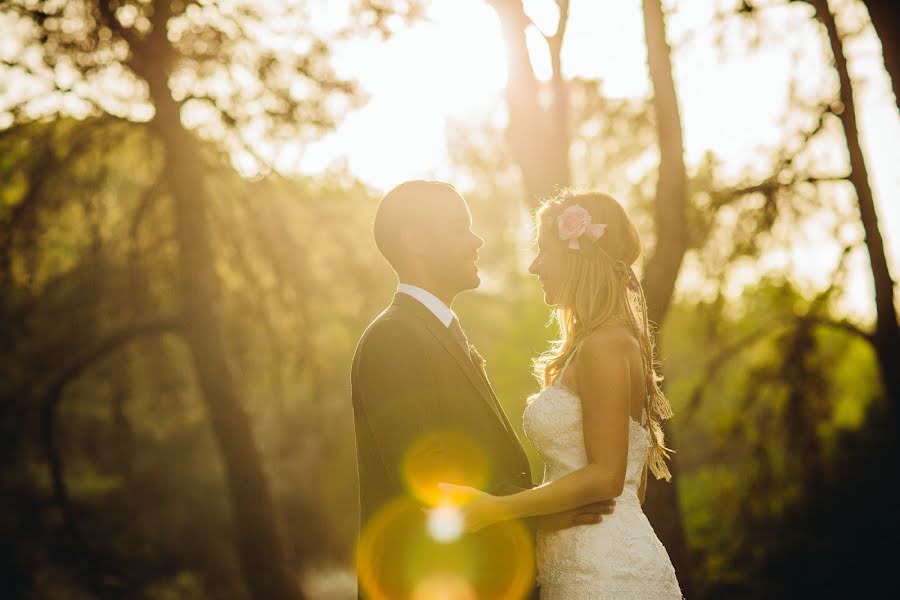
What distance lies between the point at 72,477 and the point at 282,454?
8272 mm

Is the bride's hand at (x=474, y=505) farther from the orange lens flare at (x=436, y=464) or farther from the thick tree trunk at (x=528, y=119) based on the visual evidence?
the thick tree trunk at (x=528, y=119)

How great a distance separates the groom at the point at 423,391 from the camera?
3.26 m

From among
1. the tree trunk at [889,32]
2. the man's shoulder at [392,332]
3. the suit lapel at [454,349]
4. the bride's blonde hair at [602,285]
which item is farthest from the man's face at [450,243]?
the tree trunk at [889,32]

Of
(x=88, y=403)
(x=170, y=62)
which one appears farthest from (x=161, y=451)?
(x=170, y=62)

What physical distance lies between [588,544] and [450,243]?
4.55 feet

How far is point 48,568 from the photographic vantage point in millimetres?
16062

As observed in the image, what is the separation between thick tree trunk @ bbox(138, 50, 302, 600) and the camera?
8.77 metres

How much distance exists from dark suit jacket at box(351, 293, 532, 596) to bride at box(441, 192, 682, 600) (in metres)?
0.21

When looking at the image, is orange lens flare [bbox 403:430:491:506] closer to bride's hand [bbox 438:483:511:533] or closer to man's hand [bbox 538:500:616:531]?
bride's hand [bbox 438:483:511:533]

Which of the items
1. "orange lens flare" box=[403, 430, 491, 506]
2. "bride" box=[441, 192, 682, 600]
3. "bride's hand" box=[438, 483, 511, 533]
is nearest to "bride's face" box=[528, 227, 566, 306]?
"bride" box=[441, 192, 682, 600]

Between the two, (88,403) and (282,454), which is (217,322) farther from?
(282,454)

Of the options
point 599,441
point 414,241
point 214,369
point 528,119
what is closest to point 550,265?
point 414,241

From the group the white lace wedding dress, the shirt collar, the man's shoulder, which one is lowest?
the white lace wedding dress

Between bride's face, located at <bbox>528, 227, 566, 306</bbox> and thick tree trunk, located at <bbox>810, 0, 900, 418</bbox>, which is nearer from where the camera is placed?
bride's face, located at <bbox>528, 227, 566, 306</bbox>
